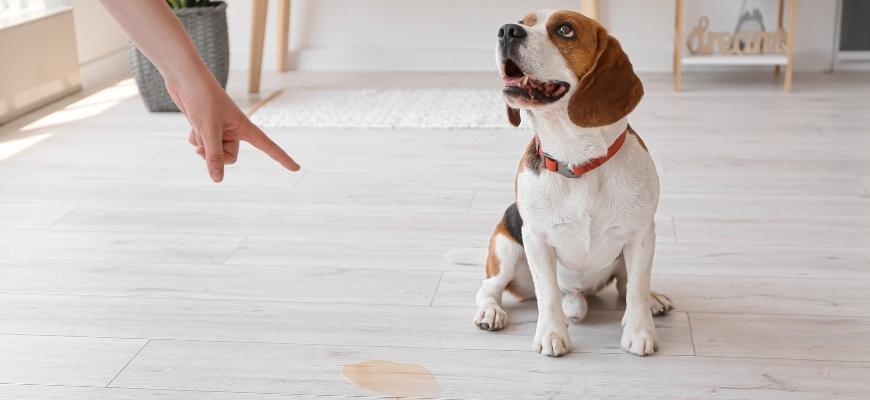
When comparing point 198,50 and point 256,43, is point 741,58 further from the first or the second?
point 198,50

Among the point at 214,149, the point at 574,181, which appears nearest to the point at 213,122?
the point at 214,149

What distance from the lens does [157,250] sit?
7.41 feet

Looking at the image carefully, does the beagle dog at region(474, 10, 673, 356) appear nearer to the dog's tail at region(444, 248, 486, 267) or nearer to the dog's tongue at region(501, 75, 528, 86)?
the dog's tongue at region(501, 75, 528, 86)

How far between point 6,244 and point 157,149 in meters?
Answer: 0.88

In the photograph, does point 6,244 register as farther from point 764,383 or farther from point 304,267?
point 764,383

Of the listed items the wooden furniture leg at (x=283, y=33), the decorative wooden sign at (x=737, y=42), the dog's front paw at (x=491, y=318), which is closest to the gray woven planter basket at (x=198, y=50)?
the wooden furniture leg at (x=283, y=33)

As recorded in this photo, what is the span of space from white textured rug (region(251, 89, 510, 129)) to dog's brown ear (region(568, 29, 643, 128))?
1.81 m

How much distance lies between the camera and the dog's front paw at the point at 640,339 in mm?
1663

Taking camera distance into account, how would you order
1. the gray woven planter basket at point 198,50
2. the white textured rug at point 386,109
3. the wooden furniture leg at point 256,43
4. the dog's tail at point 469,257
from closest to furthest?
the dog's tail at point 469,257
the white textured rug at point 386,109
the gray woven planter basket at point 198,50
the wooden furniture leg at point 256,43

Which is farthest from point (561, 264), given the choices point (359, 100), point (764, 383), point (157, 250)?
A: point (359, 100)

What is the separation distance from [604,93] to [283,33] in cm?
303

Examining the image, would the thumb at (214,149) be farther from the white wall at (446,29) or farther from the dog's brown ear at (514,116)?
the white wall at (446,29)

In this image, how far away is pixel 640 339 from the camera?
1.67 m

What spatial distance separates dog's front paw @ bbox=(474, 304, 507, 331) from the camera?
1775 millimetres
